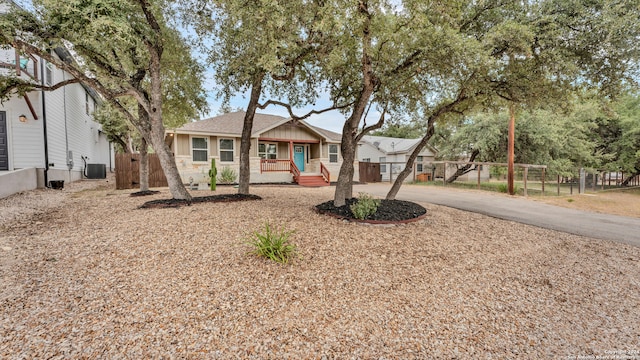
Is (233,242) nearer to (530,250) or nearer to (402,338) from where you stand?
(402,338)

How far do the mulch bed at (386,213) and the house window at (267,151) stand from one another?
11178mm

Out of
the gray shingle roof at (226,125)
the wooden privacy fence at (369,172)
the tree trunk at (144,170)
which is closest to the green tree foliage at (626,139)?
the wooden privacy fence at (369,172)

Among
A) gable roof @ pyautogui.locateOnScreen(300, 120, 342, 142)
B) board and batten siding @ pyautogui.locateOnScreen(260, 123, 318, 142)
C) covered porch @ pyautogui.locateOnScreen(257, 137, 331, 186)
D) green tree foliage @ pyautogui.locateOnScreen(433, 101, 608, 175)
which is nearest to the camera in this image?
green tree foliage @ pyautogui.locateOnScreen(433, 101, 608, 175)

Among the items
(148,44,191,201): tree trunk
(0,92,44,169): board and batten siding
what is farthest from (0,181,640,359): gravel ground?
(0,92,44,169): board and batten siding

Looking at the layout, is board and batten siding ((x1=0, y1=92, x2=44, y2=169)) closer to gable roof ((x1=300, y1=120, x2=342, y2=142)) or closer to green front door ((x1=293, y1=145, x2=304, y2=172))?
gable roof ((x1=300, y1=120, x2=342, y2=142))

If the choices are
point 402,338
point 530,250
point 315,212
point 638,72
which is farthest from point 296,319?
point 638,72

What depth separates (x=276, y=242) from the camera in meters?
3.70

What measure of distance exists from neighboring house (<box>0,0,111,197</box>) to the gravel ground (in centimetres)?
563

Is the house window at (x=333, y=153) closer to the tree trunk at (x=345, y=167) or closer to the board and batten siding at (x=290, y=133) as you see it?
the board and batten siding at (x=290, y=133)

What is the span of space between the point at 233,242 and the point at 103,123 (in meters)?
18.9

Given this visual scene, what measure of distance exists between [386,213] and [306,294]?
3517 millimetres

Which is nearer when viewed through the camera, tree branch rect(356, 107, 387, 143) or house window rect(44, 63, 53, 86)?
tree branch rect(356, 107, 387, 143)

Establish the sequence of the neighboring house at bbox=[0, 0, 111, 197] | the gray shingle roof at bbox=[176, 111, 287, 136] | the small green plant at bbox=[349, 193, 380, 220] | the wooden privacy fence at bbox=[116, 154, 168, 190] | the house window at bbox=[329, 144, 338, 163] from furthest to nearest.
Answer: the house window at bbox=[329, 144, 338, 163]
the gray shingle roof at bbox=[176, 111, 287, 136]
the wooden privacy fence at bbox=[116, 154, 168, 190]
the neighboring house at bbox=[0, 0, 111, 197]
the small green plant at bbox=[349, 193, 380, 220]

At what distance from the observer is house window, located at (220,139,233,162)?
15.4 metres
